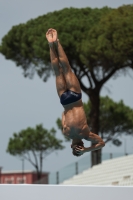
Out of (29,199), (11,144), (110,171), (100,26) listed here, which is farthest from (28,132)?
(29,199)

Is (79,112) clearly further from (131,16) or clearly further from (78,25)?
(78,25)

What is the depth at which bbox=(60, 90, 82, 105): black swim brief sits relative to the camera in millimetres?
10531

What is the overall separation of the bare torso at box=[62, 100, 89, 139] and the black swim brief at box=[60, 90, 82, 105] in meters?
0.07

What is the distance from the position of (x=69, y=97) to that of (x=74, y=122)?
35 cm

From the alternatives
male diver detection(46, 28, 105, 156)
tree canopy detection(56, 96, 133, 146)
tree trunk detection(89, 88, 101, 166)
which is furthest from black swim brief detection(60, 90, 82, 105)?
tree canopy detection(56, 96, 133, 146)

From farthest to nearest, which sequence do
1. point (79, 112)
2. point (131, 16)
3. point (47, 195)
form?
point (131, 16)
point (47, 195)
point (79, 112)

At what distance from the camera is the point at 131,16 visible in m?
30.0

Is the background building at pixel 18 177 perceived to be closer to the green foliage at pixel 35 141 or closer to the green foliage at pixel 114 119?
the green foliage at pixel 35 141

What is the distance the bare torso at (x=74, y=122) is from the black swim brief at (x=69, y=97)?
0.07m

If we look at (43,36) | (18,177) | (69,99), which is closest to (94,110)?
(43,36)

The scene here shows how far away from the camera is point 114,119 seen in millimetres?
38156

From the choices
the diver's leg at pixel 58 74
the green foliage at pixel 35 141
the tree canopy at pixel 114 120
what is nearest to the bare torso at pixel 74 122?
the diver's leg at pixel 58 74

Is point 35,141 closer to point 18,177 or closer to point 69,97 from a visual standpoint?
point 18,177

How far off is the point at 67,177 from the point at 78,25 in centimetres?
827
